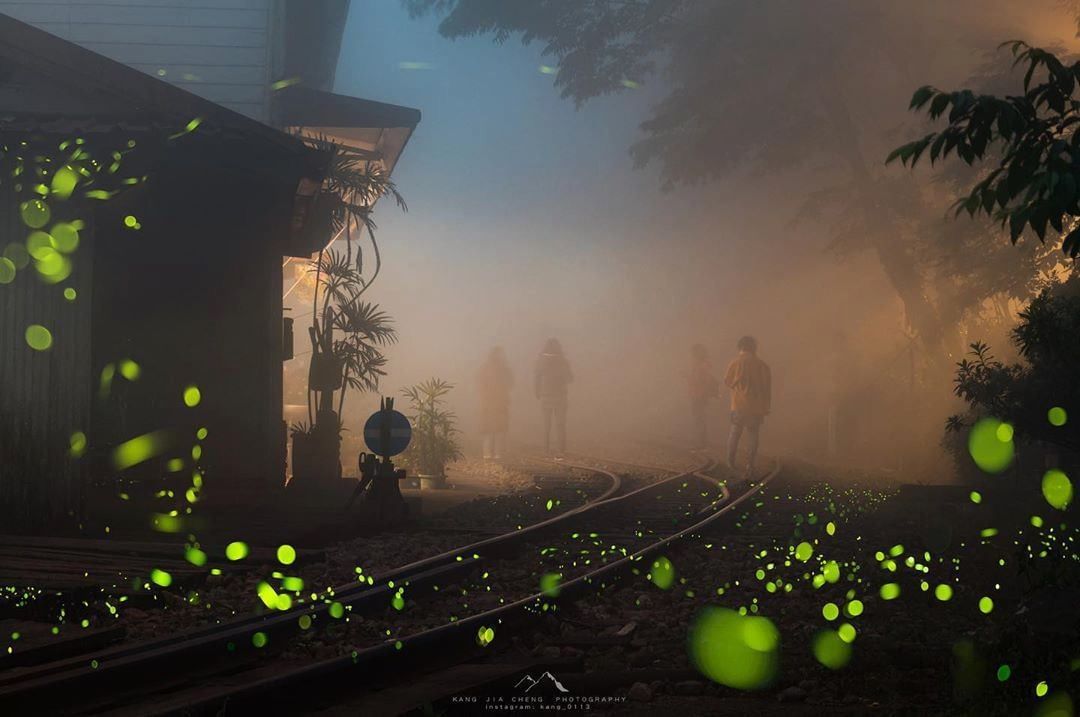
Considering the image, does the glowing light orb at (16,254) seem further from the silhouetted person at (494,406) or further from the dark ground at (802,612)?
the silhouetted person at (494,406)

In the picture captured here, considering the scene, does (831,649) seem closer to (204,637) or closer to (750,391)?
(204,637)

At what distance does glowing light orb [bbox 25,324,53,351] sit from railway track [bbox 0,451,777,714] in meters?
4.14

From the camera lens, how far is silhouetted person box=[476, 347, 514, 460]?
21438 mm

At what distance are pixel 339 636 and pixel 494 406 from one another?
1565 centimetres

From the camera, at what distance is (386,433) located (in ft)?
35.5

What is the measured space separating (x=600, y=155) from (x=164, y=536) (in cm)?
4696

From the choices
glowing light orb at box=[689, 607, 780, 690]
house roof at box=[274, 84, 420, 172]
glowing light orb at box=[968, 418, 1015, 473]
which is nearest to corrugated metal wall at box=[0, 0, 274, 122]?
house roof at box=[274, 84, 420, 172]

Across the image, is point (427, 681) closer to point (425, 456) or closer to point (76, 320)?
point (76, 320)

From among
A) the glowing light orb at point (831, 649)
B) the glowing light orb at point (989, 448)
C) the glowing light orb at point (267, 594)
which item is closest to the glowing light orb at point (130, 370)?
the glowing light orb at point (267, 594)

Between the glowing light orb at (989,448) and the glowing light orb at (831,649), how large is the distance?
7.70m

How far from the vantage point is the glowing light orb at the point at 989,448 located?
12922 millimetres

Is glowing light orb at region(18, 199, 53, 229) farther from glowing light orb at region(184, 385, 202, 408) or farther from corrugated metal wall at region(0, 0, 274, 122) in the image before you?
corrugated metal wall at region(0, 0, 274, 122)

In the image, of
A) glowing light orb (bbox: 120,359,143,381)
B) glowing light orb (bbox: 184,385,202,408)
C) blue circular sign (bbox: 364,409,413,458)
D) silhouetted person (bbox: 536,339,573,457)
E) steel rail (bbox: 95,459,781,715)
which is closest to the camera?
steel rail (bbox: 95,459,781,715)

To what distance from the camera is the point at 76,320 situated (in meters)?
9.65
